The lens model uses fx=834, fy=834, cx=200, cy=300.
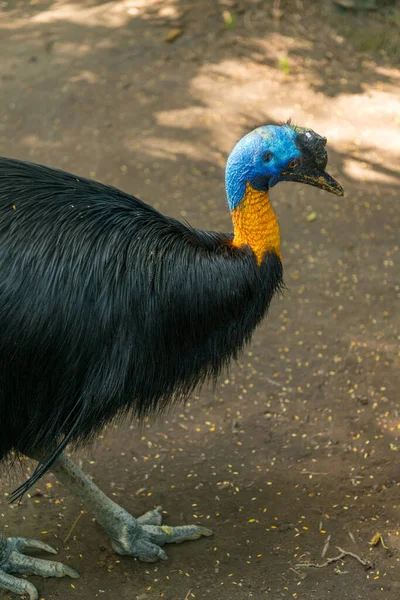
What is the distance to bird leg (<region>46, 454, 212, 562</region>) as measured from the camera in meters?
2.86

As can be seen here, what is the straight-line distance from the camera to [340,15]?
267 inches

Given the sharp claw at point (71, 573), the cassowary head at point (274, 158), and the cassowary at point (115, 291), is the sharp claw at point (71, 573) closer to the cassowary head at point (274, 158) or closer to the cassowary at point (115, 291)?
the cassowary at point (115, 291)

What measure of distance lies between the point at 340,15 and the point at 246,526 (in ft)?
16.1

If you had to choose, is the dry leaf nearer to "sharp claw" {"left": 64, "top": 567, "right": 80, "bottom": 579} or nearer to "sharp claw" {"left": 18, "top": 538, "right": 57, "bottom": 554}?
"sharp claw" {"left": 18, "top": 538, "right": 57, "bottom": 554}

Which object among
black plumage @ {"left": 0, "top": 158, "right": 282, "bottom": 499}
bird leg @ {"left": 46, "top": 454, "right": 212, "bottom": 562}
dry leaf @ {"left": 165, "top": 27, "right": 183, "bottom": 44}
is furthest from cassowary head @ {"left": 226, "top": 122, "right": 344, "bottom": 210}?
dry leaf @ {"left": 165, "top": 27, "right": 183, "bottom": 44}

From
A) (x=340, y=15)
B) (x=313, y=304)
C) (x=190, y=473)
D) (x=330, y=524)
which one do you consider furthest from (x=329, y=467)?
(x=340, y=15)

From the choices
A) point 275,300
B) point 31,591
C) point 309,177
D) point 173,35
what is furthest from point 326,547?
point 173,35

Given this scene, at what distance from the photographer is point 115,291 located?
2396 millimetres

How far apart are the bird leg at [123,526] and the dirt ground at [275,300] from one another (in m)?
0.05

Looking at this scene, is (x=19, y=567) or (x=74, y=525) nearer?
(x=19, y=567)

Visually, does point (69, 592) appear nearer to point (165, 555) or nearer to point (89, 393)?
point (165, 555)

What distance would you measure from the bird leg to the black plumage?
0.95 feet

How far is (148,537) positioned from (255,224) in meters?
1.23

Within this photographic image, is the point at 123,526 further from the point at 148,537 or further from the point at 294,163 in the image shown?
the point at 294,163
